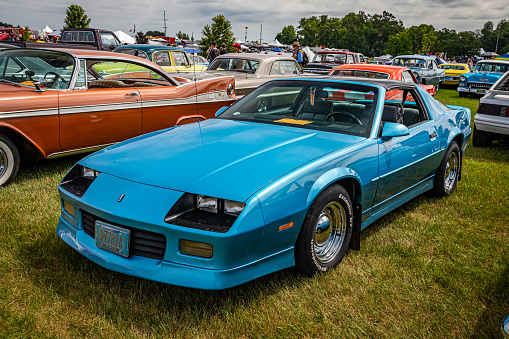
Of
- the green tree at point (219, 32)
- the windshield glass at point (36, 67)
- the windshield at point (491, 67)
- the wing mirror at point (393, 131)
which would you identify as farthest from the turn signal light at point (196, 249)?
the green tree at point (219, 32)

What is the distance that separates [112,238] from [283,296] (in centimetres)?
108

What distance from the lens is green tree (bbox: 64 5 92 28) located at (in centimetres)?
3409

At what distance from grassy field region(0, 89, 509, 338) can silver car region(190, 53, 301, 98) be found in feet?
18.6

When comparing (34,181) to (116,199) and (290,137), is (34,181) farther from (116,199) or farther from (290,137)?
(290,137)

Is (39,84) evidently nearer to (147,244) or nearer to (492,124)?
(147,244)

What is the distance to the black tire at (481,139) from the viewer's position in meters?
7.64

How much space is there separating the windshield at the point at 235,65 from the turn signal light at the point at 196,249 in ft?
23.7

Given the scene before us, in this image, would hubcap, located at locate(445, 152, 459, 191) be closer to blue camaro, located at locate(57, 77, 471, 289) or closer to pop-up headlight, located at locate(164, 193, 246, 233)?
blue camaro, located at locate(57, 77, 471, 289)

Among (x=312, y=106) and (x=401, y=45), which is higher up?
(x=401, y=45)

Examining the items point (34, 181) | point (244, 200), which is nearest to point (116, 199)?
point (244, 200)

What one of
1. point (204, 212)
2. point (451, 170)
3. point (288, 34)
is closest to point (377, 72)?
point (451, 170)

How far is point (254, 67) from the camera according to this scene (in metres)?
9.28

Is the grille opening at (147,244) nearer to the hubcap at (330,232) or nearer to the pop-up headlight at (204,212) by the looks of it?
the pop-up headlight at (204,212)

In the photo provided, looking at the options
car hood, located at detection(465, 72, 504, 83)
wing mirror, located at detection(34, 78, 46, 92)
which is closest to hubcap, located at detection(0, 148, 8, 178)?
wing mirror, located at detection(34, 78, 46, 92)
